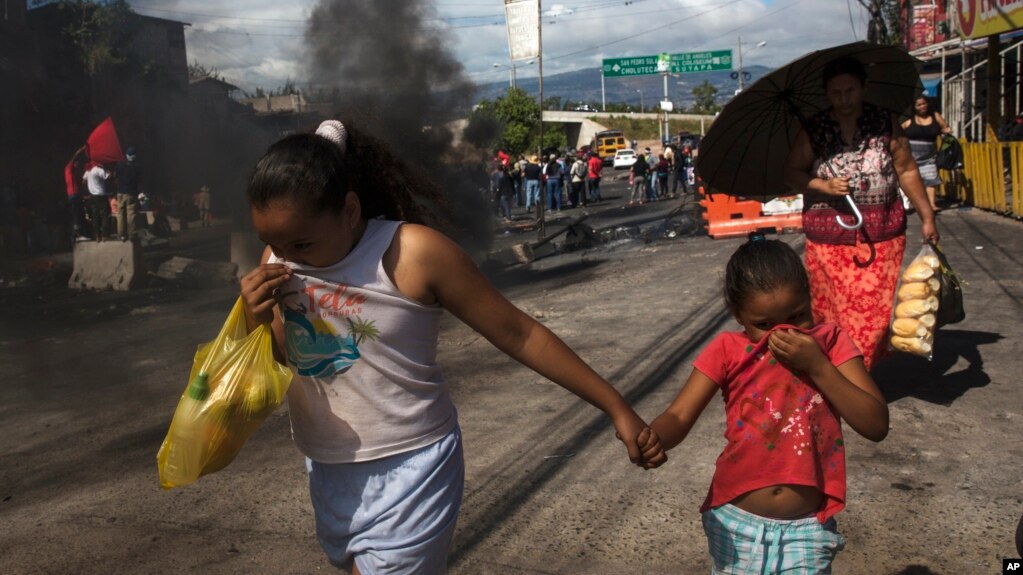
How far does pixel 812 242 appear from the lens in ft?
15.7

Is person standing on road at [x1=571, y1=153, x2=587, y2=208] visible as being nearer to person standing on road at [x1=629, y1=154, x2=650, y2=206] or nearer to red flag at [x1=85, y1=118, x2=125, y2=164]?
person standing on road at [x1=629, y1=154, x2=650, y2=206]

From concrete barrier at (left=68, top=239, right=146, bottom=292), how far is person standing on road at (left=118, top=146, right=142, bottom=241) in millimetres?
1260

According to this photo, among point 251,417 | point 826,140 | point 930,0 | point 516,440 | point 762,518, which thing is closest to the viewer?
point 251,417

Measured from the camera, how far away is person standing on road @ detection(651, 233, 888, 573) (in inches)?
87.3

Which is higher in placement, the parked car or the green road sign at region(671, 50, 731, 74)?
the green road sign at region(671, 50, 731, 74)

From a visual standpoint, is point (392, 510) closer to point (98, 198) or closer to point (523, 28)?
point (98, 198)

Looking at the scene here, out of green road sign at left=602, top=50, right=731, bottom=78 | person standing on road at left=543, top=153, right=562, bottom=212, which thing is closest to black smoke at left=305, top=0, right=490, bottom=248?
person standing on road at left=543, top=153, right=562, bottom=212

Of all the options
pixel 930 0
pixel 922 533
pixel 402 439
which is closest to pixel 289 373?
pixel 402 439

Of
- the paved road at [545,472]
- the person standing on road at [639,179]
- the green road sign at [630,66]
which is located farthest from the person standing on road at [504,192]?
the green road sign at [630,66]

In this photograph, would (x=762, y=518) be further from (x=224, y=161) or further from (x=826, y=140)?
(x=224, y=161)

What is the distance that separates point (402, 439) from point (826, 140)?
3.23 m

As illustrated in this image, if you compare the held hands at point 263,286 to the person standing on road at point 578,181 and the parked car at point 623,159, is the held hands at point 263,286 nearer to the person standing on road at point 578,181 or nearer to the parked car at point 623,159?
the person standing on road at point 578,181

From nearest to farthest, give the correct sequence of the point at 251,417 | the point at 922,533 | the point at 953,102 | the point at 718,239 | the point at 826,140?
the point at 251,417 → the point at 922,533 → the point at 826,140 → the point at 718,239 → the point at 953,102

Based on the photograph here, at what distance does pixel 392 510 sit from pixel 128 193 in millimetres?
13107
